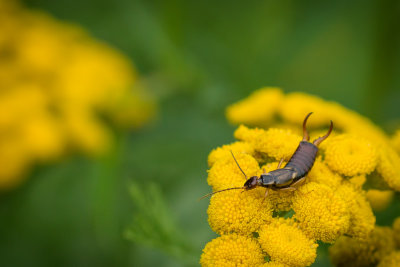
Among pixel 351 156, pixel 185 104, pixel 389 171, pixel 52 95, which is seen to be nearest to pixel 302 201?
pixel 351 156

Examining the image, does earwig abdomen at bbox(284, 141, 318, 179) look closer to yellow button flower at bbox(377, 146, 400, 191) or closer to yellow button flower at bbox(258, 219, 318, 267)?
yellow button flower at bbox(258, 219, 318, 267)

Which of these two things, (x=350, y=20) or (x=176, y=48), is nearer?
(x=176, y=48)

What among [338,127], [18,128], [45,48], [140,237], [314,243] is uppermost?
[45,48]

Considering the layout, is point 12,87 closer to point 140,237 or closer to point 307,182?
point 140,237

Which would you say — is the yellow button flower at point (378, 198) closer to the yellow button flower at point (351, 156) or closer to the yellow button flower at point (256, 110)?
the yellow button flower at point (351, 156)

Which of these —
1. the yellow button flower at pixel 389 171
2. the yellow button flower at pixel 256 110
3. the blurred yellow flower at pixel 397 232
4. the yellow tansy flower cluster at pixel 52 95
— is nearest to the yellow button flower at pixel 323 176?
the yellow button flower at pixel 389 171

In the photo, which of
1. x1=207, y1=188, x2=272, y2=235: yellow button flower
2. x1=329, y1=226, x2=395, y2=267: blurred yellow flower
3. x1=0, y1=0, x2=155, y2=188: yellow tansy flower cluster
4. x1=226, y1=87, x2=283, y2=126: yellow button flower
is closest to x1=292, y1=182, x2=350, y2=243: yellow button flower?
x1=207, y1=188, x2=272, y2=235: yellow button flower

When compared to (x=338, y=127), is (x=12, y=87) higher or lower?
higher

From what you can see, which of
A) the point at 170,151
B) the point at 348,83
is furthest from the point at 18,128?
the point at 348,83
